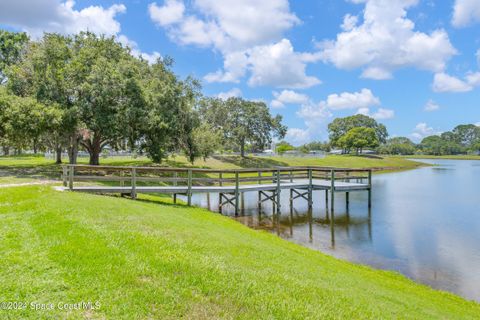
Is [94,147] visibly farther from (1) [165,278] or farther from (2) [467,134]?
(2) [467,134]

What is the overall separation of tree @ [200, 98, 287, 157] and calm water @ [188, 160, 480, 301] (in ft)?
108

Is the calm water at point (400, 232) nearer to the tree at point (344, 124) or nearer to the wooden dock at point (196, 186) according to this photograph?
the wooden dock at point (196, 186)

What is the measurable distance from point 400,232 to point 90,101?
20970 mm

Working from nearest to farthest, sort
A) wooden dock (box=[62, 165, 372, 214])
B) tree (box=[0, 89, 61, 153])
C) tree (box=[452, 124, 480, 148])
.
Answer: wooden dock (box=[62, 165, 372, 214]) → tree (box=[0, 89, 61, 153]) → tree (box=[452, 124, 480, 148])

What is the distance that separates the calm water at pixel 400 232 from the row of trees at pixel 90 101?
6.97 metres

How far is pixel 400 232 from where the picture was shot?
15.5m

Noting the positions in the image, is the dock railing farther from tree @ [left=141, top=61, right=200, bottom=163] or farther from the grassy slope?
the grassy slope

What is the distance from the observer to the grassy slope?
4.15 m

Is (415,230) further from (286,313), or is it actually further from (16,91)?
(16,91)

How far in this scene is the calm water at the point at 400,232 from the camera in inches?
424

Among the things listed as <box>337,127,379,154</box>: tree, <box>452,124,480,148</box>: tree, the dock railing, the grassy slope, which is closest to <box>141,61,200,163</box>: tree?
the dock railing

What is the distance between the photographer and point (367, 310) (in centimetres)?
527

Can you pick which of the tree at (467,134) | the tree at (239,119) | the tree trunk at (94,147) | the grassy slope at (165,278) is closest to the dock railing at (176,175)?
the tree trunk at (94,147)

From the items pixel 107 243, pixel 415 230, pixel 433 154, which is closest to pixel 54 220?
pixel 107 243
